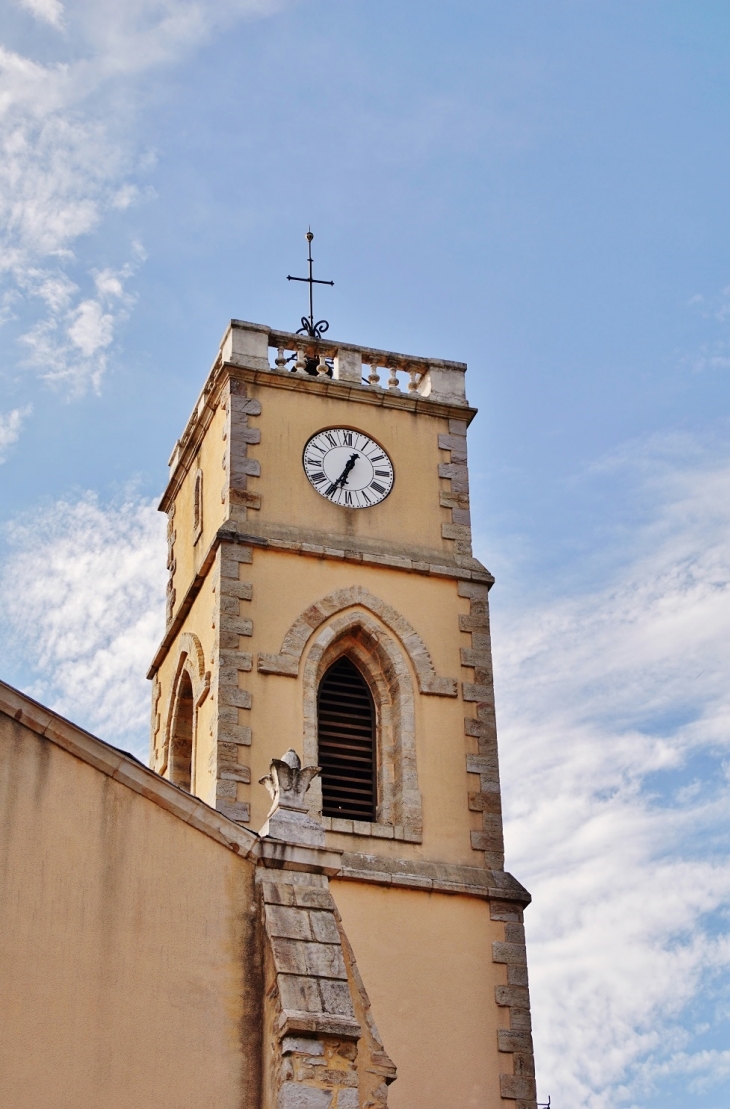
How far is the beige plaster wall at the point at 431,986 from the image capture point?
55.6ft

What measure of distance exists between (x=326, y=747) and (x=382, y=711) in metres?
0.75

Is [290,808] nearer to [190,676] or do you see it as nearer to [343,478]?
[190,676]

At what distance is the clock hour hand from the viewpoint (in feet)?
66.9

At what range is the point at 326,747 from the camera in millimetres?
18953

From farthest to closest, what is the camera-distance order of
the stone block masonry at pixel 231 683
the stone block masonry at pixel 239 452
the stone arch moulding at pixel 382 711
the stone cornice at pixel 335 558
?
the stone block masonry at pixel 239 452
the stone cornice at pixel 335 558
the stone arch moulding at pixel 382 711
the stone block masonry at pixel 231 683

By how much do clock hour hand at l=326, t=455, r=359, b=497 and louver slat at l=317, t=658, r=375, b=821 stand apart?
6.27ft

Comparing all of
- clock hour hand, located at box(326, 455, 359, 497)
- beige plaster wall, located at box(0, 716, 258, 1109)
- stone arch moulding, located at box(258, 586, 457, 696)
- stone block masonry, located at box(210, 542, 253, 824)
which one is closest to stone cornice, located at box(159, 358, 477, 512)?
clock hour hand, located at box(326, 455, 359, 497)

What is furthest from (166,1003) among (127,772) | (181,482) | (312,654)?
(181,482)

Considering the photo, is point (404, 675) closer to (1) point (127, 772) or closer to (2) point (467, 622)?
(2) point (467, 622)

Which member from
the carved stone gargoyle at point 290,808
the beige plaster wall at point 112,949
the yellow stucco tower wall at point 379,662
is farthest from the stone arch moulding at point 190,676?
the beige plaster wall at point 112,949

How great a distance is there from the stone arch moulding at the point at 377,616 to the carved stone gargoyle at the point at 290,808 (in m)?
6.03

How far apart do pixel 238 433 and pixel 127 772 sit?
8830 mm

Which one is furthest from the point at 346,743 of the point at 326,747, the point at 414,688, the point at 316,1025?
the point at 316,1025

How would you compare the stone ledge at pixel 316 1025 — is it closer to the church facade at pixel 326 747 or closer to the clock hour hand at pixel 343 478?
the church facade at pixel 326 747
